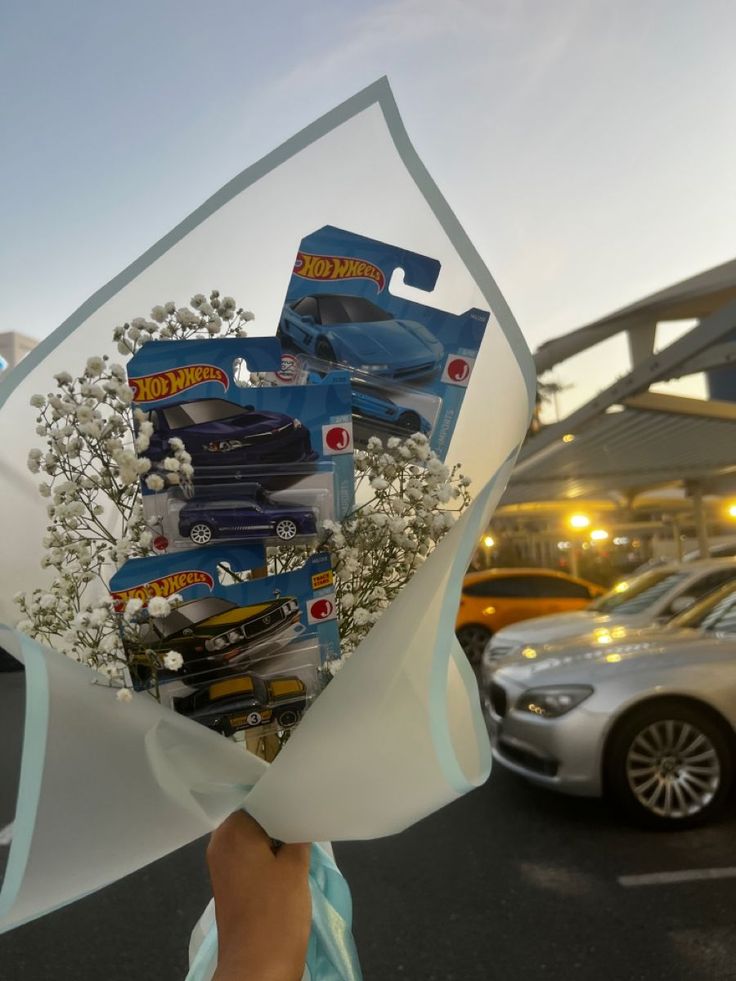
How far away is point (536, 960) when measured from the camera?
3.29 m

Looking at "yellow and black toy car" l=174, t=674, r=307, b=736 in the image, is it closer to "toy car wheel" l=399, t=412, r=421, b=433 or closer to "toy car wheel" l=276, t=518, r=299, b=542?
"toy car wheel" l=276, t=518, r=299, b=542

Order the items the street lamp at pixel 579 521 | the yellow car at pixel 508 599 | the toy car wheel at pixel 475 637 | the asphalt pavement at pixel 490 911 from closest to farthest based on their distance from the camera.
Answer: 1. the asphalt pavement at pixel 490 911
2. the toy car wheel at pixel 475 637
3. the yellow car at pixel 508 599
4. the street lamp at pixel 579 521

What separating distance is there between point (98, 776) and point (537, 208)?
1.82 meters

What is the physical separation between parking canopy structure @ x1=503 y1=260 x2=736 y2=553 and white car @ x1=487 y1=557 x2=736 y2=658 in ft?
9.45

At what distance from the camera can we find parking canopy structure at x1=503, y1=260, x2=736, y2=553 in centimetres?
988

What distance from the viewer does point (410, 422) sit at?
1254mm

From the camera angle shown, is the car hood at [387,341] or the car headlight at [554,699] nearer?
the car hood at [387,341]

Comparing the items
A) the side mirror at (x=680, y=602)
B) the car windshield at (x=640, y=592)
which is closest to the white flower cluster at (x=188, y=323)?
the side mirror at (x=680, y=602)

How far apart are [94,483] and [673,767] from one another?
459 centimetres

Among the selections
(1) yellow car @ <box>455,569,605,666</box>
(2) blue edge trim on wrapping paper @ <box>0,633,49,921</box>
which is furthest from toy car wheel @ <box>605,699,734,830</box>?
(1) yellow car @ <box>455,569,605,666</box>

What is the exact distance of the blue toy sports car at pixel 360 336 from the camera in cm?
125

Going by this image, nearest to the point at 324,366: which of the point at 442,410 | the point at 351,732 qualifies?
the point at 442,410

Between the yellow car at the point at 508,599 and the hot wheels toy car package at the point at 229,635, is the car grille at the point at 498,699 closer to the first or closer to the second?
the hot wheels toy car package at the point at 229,635

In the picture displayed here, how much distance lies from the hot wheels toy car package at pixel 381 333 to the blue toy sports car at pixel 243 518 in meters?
0.18
